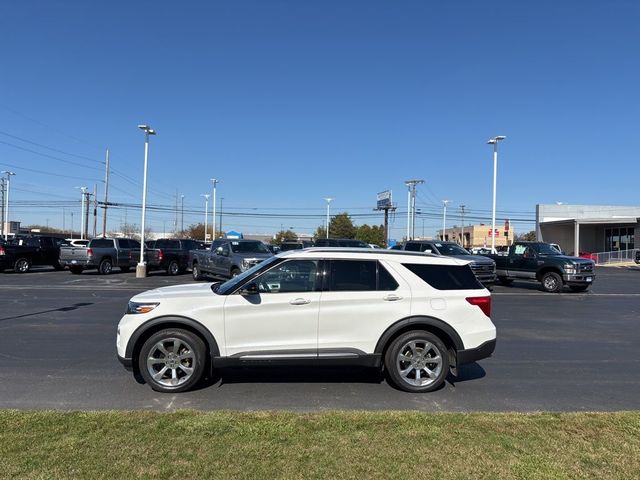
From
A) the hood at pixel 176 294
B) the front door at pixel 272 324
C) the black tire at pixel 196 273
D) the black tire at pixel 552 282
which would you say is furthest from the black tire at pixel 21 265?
the black tire at pixel 552 282

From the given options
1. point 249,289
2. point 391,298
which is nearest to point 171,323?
point 249,289

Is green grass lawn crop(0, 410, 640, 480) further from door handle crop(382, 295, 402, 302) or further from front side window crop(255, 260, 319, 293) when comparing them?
front side window crop(255, 260, 319, 293)

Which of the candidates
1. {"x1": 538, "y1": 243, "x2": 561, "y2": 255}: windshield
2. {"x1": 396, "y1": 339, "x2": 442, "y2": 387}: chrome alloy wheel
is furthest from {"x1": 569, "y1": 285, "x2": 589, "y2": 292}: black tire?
{"x1": 396, "y1": 339, "x2": 442, "y2": 387}: chrome alloy wheel

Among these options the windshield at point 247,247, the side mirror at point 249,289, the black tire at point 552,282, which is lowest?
the black tire at point 552,282

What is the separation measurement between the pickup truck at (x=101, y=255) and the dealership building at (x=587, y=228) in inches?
1633

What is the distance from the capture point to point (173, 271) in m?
26.3

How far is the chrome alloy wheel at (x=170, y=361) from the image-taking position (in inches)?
227

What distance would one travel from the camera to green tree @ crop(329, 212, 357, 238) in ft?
309

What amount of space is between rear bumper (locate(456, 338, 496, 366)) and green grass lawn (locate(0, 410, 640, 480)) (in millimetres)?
1039

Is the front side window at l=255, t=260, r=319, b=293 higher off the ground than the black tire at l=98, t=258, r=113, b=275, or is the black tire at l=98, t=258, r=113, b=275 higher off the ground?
the front side window at l=255, t=260, r=319, b=293

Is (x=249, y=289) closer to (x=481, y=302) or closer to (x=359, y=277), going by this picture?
(x=359, y=277)

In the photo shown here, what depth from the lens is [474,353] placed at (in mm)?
5996

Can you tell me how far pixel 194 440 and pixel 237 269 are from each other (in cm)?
1477

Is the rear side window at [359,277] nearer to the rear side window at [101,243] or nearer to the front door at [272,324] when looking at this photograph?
the front door at [272,324]
